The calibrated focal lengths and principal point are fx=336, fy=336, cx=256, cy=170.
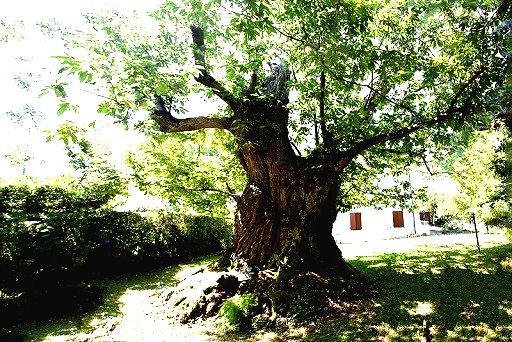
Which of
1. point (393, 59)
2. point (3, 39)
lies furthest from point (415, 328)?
point (3, 39)

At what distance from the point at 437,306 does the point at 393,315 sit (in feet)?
3.69

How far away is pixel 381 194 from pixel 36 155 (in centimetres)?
4510

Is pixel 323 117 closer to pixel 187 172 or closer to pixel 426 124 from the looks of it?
pixel 426 124

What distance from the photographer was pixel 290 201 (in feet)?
29.4

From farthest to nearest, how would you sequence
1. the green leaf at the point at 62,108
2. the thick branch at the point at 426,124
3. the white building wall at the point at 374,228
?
the white building wall at the point at 374,228 → the thick branch at the point at 426,124 → the green leaf at the point at 62,108

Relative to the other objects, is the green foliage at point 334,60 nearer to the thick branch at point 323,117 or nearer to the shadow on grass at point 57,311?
the thick branch at point 323,117

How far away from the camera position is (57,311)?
7781mm

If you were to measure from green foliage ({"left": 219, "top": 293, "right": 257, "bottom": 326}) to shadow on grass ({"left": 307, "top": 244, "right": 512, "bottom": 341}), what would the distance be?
1472 mm

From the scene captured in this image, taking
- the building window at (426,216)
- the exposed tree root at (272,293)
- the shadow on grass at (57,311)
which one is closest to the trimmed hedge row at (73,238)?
the shadow on grass at (57,311)

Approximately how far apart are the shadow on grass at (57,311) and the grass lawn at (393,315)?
0.04 metres

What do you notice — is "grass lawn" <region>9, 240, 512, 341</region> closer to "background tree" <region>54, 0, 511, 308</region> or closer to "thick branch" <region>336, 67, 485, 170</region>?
"background tree" <region>54, 0, 511, 308</region>

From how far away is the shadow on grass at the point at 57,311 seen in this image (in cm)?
671

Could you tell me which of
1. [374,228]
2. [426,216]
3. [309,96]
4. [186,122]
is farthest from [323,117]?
[426,216]

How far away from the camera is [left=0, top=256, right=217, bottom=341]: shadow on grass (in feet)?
22.0
